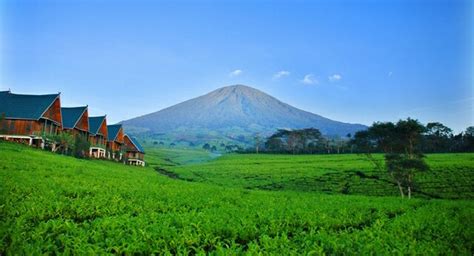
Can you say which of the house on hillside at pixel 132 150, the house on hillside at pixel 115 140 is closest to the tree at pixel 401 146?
the house on hillside at pixel 115 140

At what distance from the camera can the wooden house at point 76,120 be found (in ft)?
197

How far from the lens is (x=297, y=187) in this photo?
5116 centimetres

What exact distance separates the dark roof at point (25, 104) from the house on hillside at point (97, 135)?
44.7 ft

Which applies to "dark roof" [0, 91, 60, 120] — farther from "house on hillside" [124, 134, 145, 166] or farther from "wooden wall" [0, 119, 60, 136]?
"house on hillside" [124, 134, 145, 166]

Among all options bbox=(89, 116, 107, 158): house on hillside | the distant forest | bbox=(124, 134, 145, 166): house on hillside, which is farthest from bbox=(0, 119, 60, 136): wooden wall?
the distant forest

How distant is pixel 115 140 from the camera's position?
7731cm

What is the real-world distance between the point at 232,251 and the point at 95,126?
69107 mm

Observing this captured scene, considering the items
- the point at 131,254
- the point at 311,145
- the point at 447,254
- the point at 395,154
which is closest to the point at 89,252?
the point at 131,254

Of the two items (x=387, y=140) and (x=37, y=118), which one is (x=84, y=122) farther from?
(x=387, y=140)

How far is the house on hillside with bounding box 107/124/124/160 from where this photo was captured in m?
75.4

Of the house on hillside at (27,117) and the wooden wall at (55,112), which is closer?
the house on hillside at (27,117)

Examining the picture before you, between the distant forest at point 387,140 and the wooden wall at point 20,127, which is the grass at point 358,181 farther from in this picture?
the wooden wall at point 20,127

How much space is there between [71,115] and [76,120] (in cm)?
237

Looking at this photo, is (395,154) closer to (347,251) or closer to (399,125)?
(399,125)
